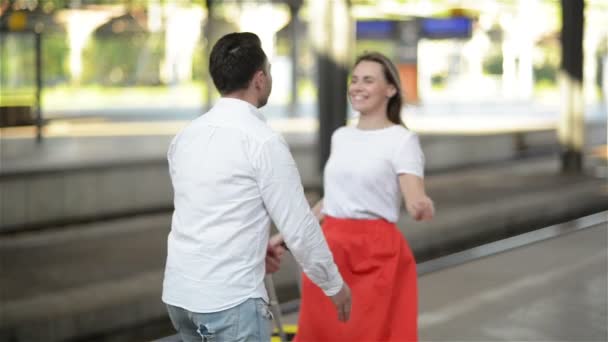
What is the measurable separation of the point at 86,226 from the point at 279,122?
16834 mm

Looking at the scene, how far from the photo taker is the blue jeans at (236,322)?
9.76 ft

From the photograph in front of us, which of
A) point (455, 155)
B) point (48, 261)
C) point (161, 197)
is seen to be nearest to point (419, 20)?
point (455, 155)

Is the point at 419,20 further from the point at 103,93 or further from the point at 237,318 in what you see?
the point at 237,318

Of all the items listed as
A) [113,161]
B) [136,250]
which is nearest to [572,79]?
[113,161]

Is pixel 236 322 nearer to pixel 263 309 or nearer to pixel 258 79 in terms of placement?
pixel 263 309

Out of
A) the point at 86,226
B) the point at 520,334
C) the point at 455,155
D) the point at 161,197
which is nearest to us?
the point at 520,334

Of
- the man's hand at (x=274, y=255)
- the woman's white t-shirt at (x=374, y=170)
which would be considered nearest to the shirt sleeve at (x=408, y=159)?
the woman's white t-shirt at (x=374, y=170)

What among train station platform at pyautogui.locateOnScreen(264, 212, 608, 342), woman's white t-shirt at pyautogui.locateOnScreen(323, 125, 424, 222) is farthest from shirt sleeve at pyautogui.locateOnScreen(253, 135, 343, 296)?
train station platform at pyautogui.locateOnScreen(264, 212, 608, 342)

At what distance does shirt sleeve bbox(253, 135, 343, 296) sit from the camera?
9.69ft

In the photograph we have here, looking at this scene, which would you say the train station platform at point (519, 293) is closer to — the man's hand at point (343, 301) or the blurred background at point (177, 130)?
the blurred background at point (177, 130)

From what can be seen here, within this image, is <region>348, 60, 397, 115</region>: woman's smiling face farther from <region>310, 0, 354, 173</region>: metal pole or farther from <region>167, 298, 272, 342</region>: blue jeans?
<region>310, 0, 354, 173</region>: metal pole

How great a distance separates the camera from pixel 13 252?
1098 cm

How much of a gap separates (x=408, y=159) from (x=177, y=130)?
20.5m

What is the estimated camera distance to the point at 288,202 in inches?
117
